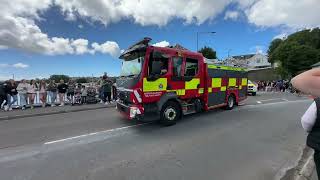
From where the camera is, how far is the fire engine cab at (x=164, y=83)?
7.83 meters

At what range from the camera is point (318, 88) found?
5.48 feet

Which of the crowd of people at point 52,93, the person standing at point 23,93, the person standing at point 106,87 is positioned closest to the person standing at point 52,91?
the crowd of people at point 52,93

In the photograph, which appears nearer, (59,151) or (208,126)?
(59,151)

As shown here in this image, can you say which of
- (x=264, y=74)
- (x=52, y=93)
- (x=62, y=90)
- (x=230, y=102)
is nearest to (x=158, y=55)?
(x=230, y=102)

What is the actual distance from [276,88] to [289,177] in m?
35.1

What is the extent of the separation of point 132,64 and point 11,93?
A: 8880 millimetres

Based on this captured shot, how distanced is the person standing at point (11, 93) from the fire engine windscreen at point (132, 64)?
311 inches

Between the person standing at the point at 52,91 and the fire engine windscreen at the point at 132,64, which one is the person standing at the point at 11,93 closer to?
the person standing at the point at 52,91

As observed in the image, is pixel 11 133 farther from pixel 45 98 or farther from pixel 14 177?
pixel 45 98

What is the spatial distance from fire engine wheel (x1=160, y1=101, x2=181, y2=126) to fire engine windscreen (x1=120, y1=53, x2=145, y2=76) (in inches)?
62.0

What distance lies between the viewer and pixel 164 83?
8250 mm

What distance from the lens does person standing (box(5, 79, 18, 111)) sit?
→ 13289 millimetres

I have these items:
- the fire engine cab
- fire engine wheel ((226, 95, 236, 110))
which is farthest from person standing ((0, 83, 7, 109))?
fire engine wheel ((226, 95, 236, 110))

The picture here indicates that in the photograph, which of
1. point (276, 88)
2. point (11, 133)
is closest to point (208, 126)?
point (11, 133)
